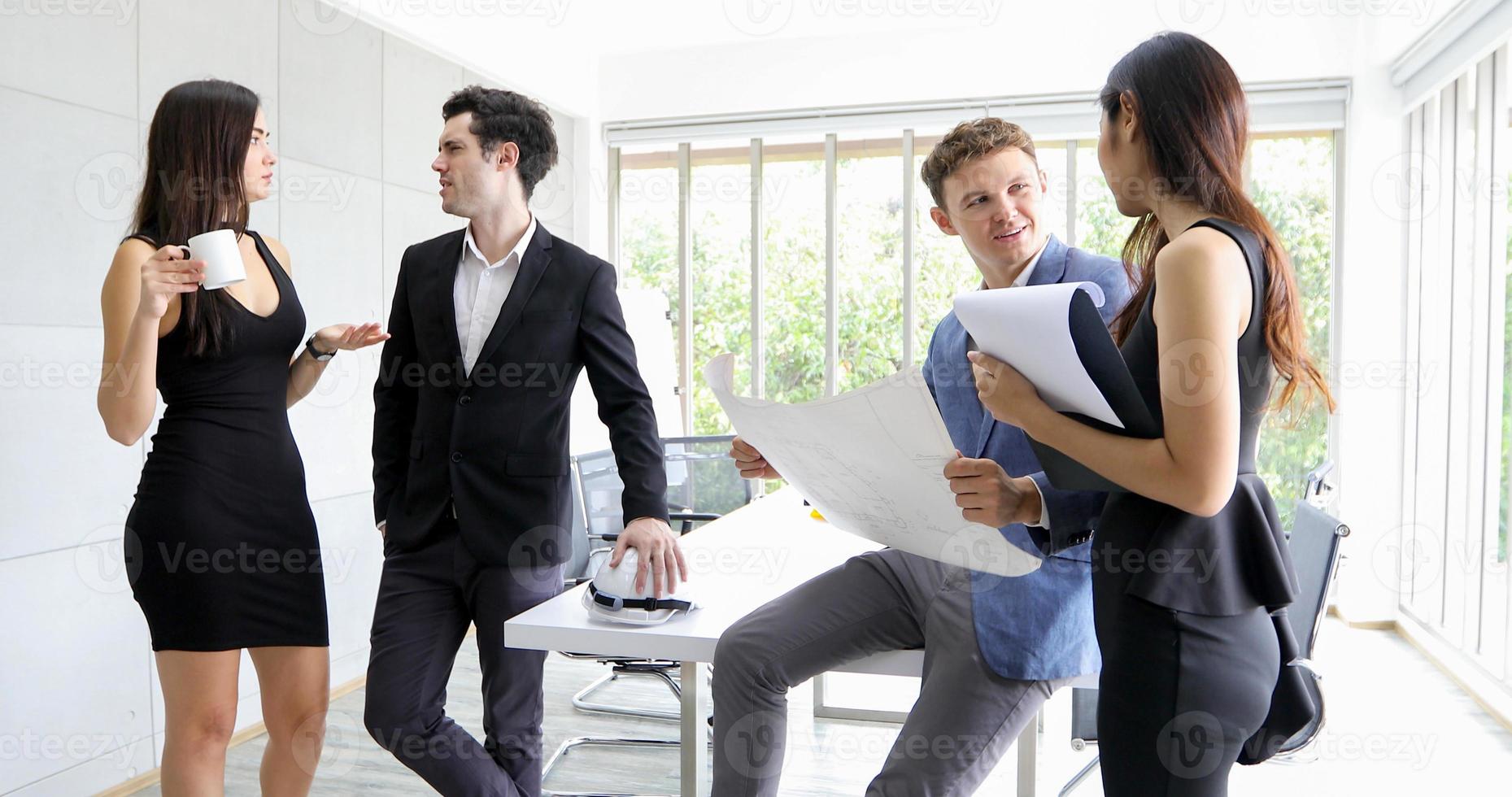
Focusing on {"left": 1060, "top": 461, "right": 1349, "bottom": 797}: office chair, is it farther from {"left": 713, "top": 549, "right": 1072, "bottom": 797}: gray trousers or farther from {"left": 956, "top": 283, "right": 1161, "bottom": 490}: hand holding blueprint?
{"left": 956, "top": 283, "right": 1161, "bottom": 490}: hand holding blueprint

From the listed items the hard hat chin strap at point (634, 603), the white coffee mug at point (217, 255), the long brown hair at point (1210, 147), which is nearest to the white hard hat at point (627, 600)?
the hard hat chin strap at point (634, 603)

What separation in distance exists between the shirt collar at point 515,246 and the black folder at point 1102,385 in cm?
117

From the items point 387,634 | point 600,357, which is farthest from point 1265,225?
point 387,634

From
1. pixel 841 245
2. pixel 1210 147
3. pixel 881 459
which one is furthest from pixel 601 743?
pixel 841 245

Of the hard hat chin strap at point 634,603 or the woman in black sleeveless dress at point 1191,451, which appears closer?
the woman in black sleeveless dress at point 1191,451

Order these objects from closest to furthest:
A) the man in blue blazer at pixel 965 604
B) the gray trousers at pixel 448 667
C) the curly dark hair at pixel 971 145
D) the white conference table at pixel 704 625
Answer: the man in blue blazer at pixel 965 604 → the white conference table at pixel 704 625 → the curly dark hair at pixel 971 145 → the gray trousers at pixel 448 667

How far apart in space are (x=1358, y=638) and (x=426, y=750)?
13.9 ft

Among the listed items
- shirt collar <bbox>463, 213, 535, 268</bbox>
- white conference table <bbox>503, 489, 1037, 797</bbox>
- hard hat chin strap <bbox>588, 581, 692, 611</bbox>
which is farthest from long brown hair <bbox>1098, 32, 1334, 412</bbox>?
shirt collar <bbox>463, 213, 535, 268</bbox>

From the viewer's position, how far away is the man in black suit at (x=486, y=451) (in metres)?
1.88

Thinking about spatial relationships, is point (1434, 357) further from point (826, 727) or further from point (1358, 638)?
point (826, 727)

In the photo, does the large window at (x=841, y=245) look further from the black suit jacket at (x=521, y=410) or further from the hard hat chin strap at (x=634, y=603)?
the hard hat chin strap at (x=634, y=603)

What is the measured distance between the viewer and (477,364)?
1.91 metres

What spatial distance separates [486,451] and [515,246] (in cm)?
40

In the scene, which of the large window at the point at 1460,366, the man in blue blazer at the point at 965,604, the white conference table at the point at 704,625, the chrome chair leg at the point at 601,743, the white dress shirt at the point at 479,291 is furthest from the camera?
the large window at the point at 1460,366
